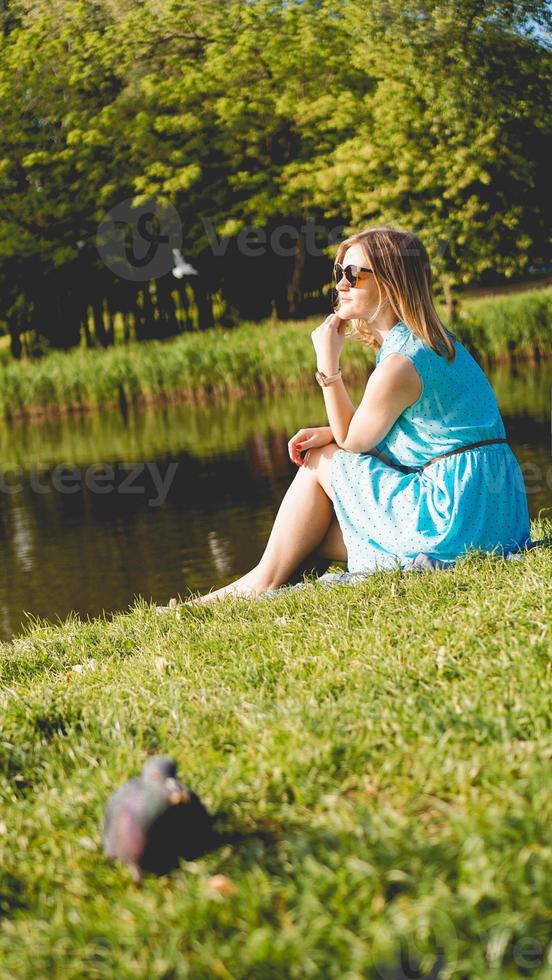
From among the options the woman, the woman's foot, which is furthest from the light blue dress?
the woman's foot

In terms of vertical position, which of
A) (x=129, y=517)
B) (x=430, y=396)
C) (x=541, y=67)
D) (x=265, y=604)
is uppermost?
(x=541, y=67)

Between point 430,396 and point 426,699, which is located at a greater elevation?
point 430,396

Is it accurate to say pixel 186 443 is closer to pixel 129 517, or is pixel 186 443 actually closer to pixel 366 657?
pixel 129 517

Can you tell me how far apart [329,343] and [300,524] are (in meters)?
0.70

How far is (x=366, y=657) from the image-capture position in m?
3.01

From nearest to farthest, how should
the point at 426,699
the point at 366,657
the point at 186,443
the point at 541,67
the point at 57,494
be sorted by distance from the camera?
the point at 426,699, the point at 366,657, the point at 57,494, the point at 186,443, the point at 541,67

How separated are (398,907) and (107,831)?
24.1 inches

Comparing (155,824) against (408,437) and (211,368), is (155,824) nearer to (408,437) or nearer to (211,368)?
(408,437)

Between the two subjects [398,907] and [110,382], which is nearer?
[398,907]

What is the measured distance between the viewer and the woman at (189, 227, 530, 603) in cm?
412

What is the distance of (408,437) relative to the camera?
167 inches

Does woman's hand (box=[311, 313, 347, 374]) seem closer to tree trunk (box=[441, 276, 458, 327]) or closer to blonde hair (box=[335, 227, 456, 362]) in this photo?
blonde hair (box=[335, 227, 456, 362])

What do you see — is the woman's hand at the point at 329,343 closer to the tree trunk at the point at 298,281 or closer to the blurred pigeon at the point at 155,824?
the blurred pigeon at the point at 155,824

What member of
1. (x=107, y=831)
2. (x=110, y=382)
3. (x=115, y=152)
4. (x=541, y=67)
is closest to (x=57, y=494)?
(x=110, y=382)
